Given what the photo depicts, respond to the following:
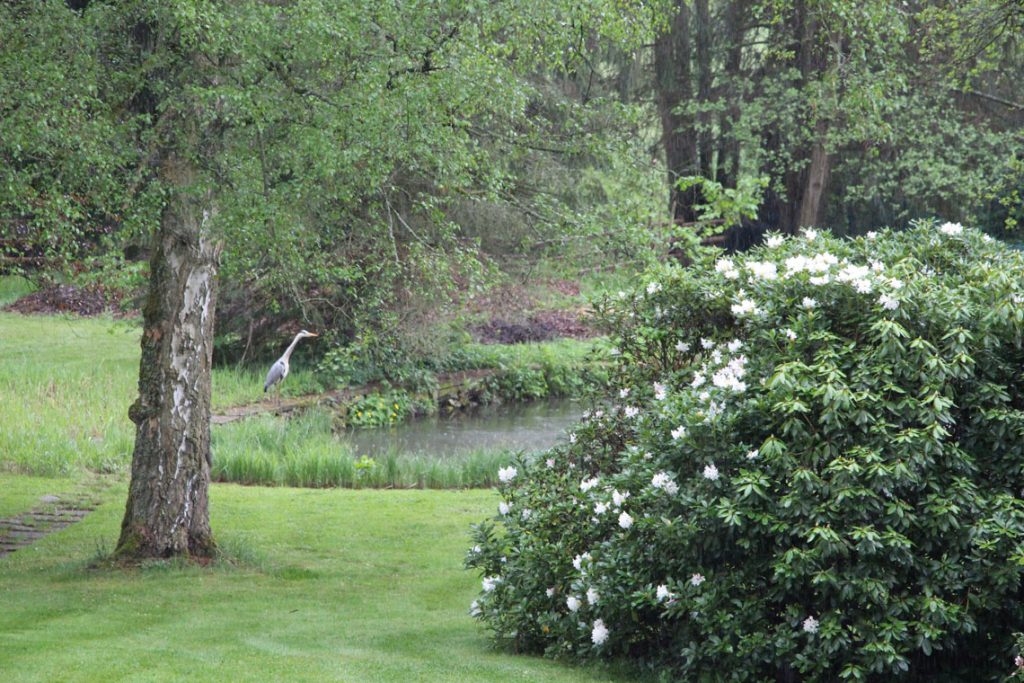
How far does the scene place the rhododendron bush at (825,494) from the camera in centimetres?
530

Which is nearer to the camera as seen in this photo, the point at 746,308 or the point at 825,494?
the point at 825,494

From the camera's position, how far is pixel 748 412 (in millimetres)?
5734

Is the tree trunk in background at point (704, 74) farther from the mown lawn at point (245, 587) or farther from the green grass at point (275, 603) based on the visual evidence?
the green grass at point (275, 603)

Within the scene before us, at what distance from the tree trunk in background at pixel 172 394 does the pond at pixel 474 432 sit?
7.00 m

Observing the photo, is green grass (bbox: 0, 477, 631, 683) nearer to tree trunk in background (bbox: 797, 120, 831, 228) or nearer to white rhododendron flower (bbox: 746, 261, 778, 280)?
white rhododendron flower (bbox: 746, 261, 778, 280)

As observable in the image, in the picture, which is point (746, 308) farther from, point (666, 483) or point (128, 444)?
point (128, 444)

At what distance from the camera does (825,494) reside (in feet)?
17.5

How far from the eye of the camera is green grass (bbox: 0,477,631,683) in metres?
6.16

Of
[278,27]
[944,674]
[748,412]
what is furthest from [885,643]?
[278,27]

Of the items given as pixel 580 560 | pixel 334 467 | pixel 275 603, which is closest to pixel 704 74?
pixel 334 467

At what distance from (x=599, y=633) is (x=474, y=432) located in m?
14.0

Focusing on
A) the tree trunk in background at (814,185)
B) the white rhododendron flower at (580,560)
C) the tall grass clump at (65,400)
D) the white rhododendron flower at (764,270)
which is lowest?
the tall grass clump at (65,400)

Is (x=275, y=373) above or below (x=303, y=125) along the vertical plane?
below

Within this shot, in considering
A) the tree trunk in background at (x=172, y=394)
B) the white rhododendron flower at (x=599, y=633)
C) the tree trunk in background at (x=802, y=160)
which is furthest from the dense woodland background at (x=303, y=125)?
the tree trunk in background at (x=802, y=160)
